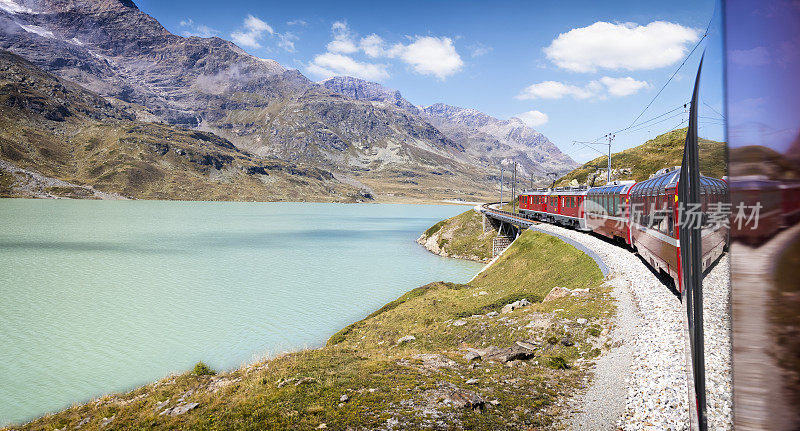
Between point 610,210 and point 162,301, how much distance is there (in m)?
44.3

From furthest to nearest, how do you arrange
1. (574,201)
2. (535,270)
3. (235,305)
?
(574,201)
(235,305)
(535,270)

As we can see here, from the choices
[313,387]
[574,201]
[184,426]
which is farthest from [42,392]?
[574,201]

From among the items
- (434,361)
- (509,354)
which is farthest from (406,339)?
(509,354)

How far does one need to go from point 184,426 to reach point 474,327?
1469cm

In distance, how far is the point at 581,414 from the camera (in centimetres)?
1173

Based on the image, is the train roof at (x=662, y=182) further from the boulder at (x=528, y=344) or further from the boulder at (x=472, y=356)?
the boulder at (x=472, y=356)

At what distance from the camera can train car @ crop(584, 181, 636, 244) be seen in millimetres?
30078

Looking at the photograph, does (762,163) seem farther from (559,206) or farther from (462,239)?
(462,239)

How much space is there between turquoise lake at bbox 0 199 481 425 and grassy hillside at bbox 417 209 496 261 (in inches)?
157

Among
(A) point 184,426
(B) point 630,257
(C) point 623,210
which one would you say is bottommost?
(A) point 184,426

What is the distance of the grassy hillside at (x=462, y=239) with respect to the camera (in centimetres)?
7112

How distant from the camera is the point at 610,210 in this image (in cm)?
3391

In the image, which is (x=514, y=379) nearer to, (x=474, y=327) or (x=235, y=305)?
(x=474, y=327)

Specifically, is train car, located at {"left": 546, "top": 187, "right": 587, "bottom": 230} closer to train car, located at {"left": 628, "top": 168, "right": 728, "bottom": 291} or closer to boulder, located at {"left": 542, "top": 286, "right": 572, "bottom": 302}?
train car, located at {"left": 628, "top": 168, "right": 728, "bottom": 291}
